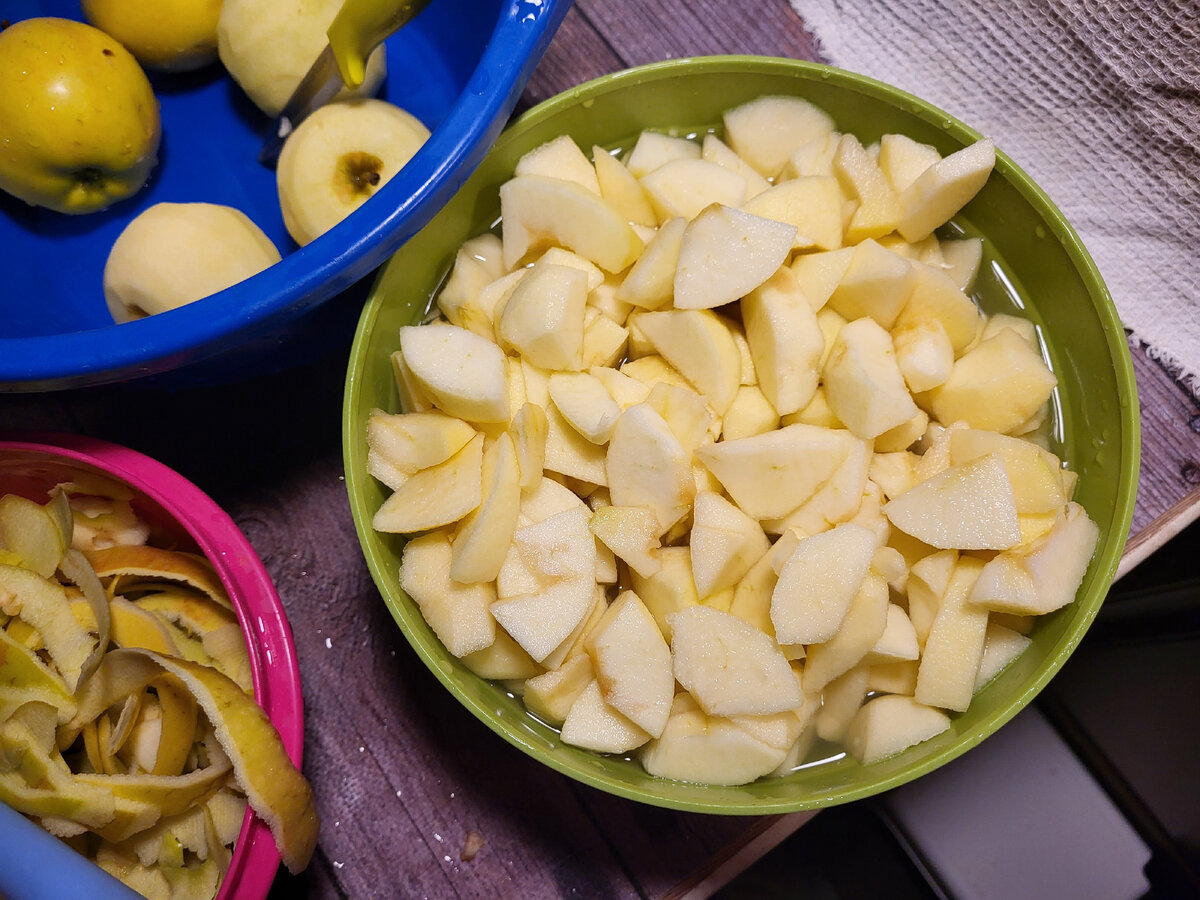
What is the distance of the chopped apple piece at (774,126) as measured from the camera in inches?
33.3

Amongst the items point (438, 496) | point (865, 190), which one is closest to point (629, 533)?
Answer: point (438, 496)

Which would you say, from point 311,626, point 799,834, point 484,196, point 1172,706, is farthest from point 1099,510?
point 311,626

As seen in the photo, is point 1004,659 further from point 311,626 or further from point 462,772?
point 311,626

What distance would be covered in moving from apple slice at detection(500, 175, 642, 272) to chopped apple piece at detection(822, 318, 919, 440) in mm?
210

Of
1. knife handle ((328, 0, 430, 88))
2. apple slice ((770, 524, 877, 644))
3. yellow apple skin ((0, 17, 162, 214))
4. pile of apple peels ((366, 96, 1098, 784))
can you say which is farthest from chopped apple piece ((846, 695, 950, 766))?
yellow apple skin ((0, 17, 162, 214))

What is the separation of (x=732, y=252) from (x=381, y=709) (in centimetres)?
57

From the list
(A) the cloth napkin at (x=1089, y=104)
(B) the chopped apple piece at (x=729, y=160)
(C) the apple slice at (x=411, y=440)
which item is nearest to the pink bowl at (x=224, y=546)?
(C) the apple slice at (x=411, y=440)

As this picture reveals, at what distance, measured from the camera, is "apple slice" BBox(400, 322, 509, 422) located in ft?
2.36

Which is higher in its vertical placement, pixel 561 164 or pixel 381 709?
pixel 561 164

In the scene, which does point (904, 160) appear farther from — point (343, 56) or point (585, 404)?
point (343, 56)

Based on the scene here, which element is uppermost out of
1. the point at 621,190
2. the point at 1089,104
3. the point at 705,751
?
the point at 1089,104

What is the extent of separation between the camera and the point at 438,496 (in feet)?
2.39

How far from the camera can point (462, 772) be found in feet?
2.91

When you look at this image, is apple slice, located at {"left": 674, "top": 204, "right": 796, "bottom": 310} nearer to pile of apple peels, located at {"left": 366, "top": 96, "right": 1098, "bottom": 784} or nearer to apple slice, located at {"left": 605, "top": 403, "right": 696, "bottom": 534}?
pile of apple peels, located at {"left": 366, "top": 96, "right": 1098, "bottom": 784}
